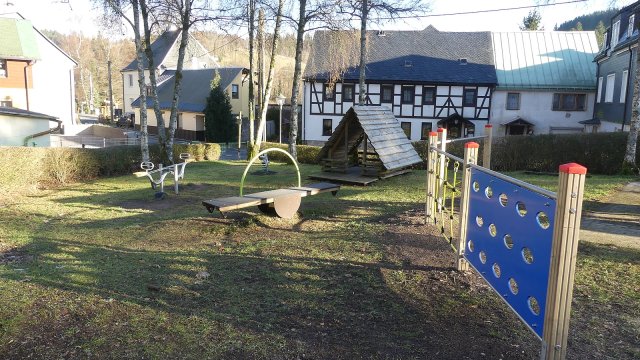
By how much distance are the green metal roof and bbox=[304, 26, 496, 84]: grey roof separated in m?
20.4

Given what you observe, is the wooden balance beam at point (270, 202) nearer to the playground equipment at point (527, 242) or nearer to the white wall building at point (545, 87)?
the playground equipment at point (527, 242)

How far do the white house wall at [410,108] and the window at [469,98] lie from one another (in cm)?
21

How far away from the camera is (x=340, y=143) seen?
13914 mm

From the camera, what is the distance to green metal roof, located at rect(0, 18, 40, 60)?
114ft

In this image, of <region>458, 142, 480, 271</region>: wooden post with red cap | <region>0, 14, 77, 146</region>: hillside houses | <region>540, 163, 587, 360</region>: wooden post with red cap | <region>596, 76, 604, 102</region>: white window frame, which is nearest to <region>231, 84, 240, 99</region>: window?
<region>0, 14, 77, 146</region>: hillside houses

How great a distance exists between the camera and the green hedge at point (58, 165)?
13.9 metres

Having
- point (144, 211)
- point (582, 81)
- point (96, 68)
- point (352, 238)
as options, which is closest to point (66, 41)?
point (96, 68)

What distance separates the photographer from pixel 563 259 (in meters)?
3.30

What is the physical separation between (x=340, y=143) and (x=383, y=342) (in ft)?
33.2

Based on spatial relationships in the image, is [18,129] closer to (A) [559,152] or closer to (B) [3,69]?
(B) [3,69]

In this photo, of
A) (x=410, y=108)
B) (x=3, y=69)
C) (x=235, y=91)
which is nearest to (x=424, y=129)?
(x=410, y=108)

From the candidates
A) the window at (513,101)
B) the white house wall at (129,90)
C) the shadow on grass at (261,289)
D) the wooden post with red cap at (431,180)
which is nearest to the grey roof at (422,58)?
the window at (513,101)

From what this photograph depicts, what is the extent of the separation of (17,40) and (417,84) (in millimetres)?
29235

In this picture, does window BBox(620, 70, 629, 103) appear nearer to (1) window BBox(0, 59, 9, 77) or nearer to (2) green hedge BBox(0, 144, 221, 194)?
(2) green hedge BBox(0, 144, 221, 194)
